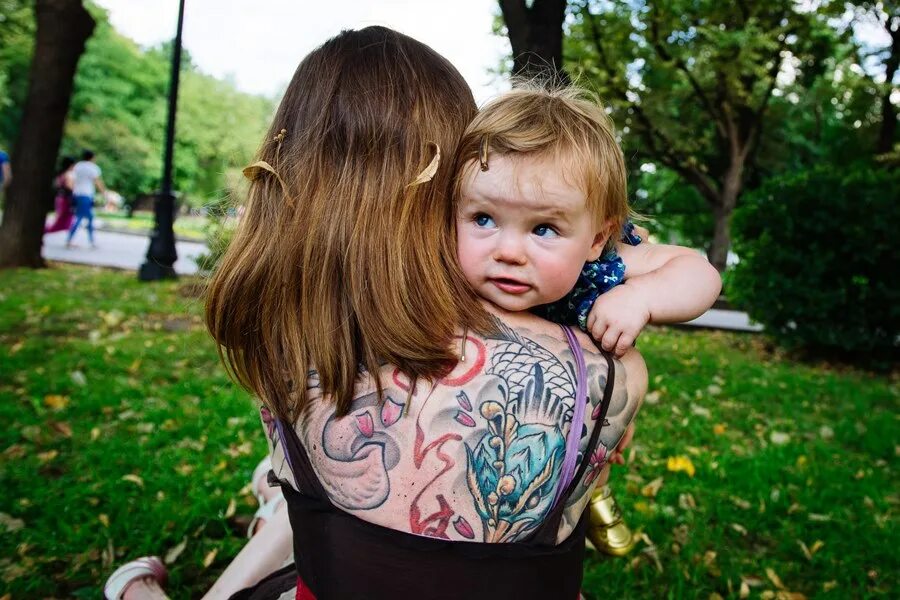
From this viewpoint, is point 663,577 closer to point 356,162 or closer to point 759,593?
point 759,593

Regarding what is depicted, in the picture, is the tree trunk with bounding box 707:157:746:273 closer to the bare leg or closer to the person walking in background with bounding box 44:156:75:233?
the person walking in background with bounding box 44:156:75:233

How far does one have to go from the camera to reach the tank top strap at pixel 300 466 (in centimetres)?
136

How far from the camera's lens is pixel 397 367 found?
51.3 inches

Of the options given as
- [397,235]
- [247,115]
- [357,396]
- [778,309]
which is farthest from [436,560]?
[247,115]

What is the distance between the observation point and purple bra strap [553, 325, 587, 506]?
1.31 meters

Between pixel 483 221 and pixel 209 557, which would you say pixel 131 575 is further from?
pixel 483 221

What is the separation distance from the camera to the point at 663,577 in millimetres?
2941

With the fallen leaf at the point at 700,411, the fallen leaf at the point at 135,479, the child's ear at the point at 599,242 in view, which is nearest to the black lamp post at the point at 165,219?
the fallen leaf at the point at 135,479

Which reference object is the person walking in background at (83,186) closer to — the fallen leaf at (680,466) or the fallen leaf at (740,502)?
the fallen leaf at (680,466)

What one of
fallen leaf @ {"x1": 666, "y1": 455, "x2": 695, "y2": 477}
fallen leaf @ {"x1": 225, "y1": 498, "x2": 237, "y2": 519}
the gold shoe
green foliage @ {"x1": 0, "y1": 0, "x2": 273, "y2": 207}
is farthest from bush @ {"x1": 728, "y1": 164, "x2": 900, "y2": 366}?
green foliage @ {"x1": 0, "y1": 0, "x2": 273, "y2": 207}

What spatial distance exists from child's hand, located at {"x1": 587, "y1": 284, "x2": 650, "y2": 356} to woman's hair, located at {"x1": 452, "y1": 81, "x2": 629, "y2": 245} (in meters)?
0.16

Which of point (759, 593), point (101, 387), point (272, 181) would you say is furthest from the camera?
point (101, 387)

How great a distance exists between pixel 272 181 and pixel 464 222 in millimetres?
396

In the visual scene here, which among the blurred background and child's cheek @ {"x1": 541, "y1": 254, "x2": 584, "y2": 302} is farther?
the blurred background
